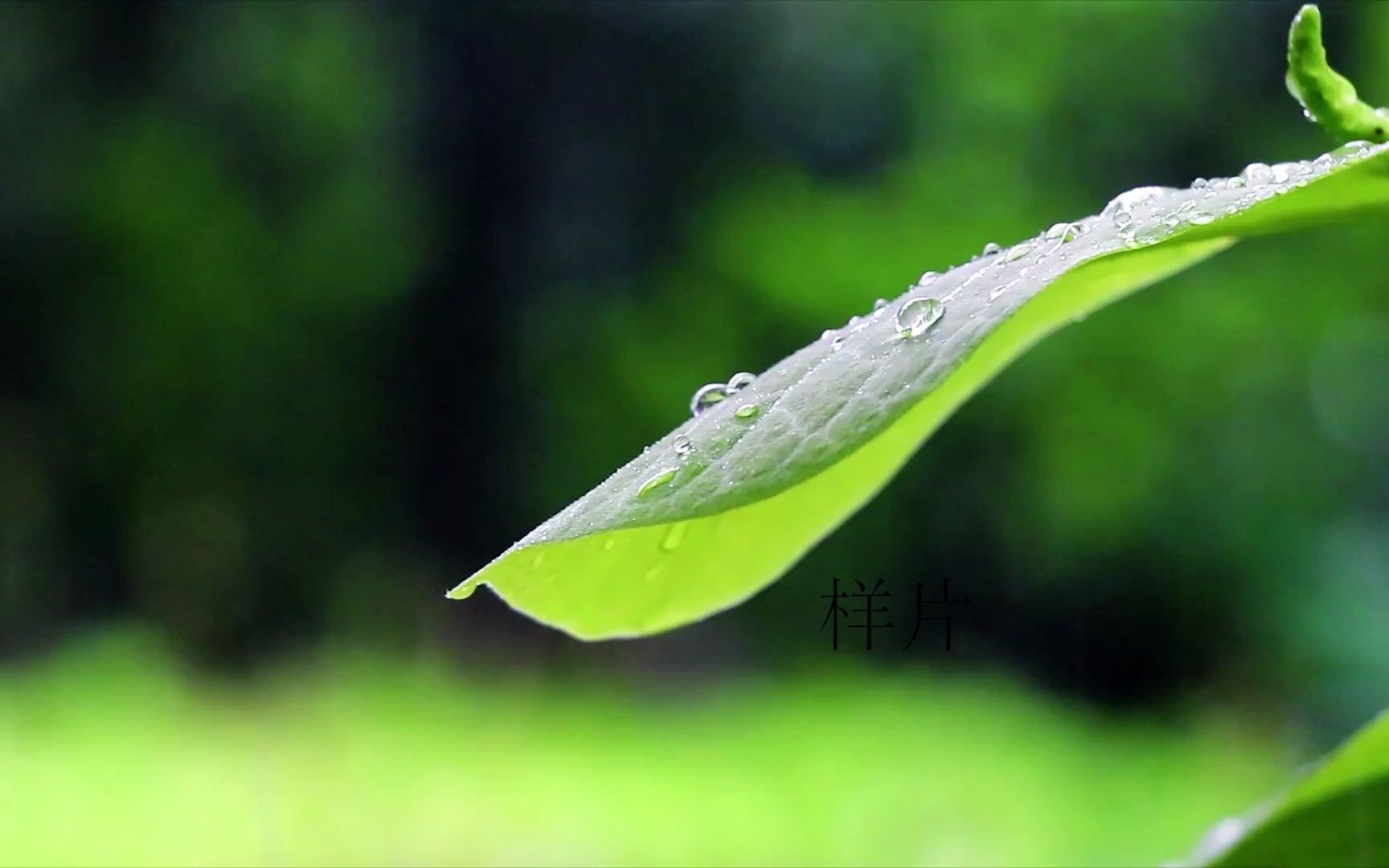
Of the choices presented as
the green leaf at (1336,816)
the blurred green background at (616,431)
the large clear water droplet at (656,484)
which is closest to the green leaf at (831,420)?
the large clear water droplet at (656,484)

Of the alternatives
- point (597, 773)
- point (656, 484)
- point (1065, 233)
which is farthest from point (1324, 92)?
point (597, 773)

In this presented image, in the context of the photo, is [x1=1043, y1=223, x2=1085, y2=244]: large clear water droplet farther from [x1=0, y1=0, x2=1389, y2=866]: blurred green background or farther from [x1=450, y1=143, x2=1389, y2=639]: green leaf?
[x1=0, y1=0, x2=1389, y2=866]: blurred green background

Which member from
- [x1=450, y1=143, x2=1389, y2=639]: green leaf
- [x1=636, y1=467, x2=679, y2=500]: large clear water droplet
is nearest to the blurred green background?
[x1=450, y1=143, x2=1389, y2=639]: green leaf

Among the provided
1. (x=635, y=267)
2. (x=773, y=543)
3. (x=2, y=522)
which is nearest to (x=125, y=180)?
(x=2, y=522)

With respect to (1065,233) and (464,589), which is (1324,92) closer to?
(1065,233)

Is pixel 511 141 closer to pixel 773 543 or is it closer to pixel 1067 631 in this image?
pixel 1067 631
